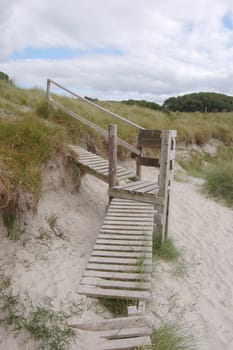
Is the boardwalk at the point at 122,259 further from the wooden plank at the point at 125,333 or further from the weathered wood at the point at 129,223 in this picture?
the wooden plank at the point at 125,333

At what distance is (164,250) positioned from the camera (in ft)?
18.6

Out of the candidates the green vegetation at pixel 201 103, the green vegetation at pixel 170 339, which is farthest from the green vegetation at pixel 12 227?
the green vegetation at pixel 201 103

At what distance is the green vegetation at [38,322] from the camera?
3348mm

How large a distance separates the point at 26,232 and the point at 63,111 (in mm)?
5108

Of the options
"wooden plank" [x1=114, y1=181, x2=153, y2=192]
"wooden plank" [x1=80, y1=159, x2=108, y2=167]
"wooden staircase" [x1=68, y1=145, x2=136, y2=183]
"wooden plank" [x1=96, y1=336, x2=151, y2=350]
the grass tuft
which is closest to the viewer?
"wooden plank" [x1=96, y1=336, x2=151, y2=350]

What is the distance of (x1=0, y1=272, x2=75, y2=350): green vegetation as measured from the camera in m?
3.35

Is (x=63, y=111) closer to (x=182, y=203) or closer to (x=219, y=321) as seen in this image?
(x=182, y=203)

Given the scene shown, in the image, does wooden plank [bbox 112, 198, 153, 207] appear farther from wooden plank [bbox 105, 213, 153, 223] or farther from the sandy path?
the sandy path

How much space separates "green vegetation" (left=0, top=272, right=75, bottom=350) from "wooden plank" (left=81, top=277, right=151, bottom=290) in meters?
0.47

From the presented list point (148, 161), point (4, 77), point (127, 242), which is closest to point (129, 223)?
point (127, 242)

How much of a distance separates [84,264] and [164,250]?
1475mm

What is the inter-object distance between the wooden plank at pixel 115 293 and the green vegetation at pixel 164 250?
6.03 feet

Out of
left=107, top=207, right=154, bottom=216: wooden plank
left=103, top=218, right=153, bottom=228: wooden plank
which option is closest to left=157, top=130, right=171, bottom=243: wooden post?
left=107, top=207, right=154, bottom=216: wooden plank

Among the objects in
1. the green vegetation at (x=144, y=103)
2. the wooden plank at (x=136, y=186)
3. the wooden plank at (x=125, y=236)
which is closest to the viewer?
the wooden plank at (x=125, y=236)
